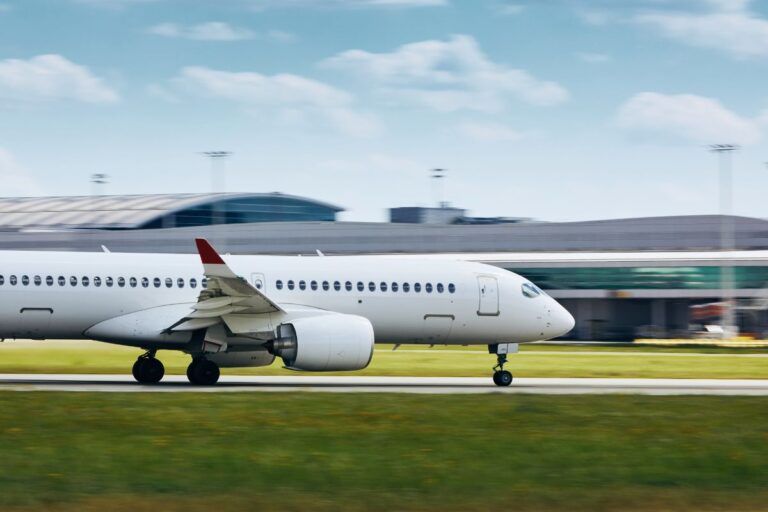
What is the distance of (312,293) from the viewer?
26.6 m

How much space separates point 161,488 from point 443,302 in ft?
54.4

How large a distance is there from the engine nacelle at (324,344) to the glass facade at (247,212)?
61.6 metres

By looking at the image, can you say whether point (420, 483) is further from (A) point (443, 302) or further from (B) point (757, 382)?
(B) point (757, 382)

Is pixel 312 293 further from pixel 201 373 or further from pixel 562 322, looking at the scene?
pixel 562 322

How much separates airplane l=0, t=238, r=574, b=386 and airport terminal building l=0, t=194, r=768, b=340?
33.7 meters

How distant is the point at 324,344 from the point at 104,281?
534 cm

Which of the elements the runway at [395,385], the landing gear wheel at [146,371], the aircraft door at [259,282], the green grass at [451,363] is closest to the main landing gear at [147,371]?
the landing gear wheel at [146,371]

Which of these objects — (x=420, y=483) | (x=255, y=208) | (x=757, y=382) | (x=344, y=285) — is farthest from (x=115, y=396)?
(x=255, y=208)

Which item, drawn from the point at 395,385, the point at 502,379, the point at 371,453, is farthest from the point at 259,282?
the point at 371,453

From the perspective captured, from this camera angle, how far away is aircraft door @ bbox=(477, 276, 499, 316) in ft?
92.2

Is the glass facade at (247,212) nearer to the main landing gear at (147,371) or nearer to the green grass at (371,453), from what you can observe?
the main landing gear at (147,371)

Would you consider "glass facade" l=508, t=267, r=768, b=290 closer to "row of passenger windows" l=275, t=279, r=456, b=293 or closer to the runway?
the runway

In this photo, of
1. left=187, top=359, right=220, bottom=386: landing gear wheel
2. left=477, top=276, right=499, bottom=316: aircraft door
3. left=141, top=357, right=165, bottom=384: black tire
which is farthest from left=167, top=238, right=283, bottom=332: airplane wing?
left=477, top=276, right=499, bottom=316: aircraft door

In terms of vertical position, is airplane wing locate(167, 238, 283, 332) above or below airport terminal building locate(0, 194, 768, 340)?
below
